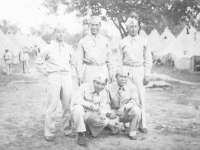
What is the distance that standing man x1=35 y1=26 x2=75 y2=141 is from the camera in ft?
14.6

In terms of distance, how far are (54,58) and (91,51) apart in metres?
0.81

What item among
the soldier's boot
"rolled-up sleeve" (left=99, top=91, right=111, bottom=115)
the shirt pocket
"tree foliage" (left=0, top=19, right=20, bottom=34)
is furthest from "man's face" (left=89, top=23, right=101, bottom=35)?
"tree foliage" (left=0, top=19, right=20, bottom=34)

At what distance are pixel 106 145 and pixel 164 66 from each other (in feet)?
51.1

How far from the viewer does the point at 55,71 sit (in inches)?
175

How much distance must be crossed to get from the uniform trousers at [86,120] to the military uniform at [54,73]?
401 mm

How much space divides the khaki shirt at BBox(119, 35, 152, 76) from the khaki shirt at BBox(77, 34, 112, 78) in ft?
1.19

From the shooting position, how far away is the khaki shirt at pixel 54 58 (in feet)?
14.6

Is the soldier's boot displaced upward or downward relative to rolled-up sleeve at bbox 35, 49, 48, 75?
downward

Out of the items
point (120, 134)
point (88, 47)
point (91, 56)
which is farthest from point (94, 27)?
point (120, 134)

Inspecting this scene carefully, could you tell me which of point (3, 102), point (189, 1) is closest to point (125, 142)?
point (3, 102)

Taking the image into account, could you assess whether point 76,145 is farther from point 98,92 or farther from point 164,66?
point 164,66

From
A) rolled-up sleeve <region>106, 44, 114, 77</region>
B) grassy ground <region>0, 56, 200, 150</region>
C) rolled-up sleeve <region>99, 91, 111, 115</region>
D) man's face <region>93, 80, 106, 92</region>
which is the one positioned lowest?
grassy ground <region>0, 56, 200, 150</region>

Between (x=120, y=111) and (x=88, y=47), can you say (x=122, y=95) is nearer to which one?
(x=120, y=111)

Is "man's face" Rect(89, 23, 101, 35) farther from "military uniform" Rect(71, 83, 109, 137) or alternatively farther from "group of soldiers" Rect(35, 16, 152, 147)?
"military uniform" Rect(71, 83, 109, 137)
